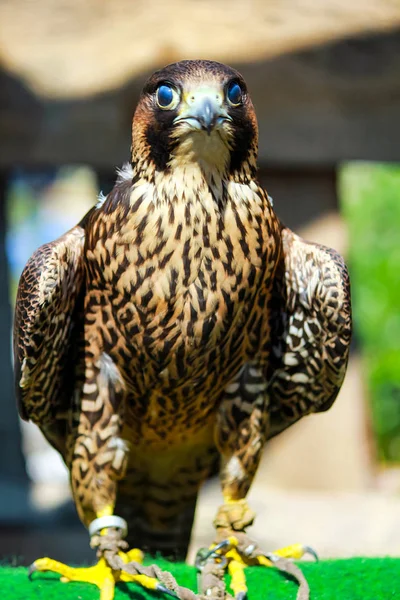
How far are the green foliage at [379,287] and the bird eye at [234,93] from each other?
12.5 ft

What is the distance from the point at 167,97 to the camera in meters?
2.02

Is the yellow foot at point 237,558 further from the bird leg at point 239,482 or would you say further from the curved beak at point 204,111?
the curved beak at point 204,111

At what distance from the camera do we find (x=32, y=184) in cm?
1143

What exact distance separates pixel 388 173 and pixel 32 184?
4.99 m

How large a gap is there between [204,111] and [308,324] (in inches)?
28.9

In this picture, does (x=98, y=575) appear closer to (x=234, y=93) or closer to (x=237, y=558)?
(x=237, y=558)

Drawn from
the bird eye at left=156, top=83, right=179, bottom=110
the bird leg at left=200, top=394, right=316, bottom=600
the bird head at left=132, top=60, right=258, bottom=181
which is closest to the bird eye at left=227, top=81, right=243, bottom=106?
the bird head at left=132, top=60, right=258, bottom=181

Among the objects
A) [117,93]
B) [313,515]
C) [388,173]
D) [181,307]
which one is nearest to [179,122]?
[181,307]

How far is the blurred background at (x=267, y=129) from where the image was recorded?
3516 mm

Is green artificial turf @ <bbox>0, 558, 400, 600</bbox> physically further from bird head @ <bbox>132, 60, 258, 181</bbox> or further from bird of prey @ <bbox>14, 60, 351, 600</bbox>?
bird head @ <bbox>132, 60, 258, 181</bbox>

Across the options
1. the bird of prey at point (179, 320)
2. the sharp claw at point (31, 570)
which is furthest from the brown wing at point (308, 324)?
the sharp claw at point (31, 570)

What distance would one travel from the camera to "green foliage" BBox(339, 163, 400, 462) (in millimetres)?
6535

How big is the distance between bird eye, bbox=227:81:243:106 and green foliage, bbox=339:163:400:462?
3.80 m

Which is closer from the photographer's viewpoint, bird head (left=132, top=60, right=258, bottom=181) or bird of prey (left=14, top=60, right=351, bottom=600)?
bird head (left=132, top=60, right=258, bottom=181)
